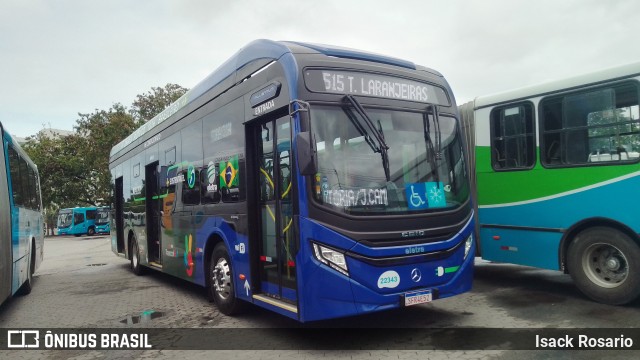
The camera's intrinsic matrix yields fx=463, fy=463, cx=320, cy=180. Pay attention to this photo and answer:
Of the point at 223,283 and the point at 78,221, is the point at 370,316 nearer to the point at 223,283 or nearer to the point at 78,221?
the point at 223,283

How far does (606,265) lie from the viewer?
6.32m

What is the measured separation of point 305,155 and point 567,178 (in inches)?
171

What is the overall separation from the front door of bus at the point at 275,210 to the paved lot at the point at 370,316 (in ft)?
2.62

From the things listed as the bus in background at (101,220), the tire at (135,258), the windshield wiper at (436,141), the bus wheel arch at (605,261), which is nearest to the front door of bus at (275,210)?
the windshield wiper at (436,141)

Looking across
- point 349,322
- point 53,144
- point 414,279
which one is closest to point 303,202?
point 414,279

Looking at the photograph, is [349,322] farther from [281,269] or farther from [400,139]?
[400,139]

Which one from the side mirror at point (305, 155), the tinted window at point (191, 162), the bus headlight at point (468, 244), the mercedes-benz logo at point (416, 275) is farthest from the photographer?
the tinted window at point (191, 162)

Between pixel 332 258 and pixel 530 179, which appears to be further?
pixel 530 179

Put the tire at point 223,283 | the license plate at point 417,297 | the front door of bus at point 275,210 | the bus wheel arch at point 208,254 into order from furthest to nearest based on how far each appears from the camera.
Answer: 1. the bus wheel arch at point 208,254
2. the tire at point 223,283
3. the front door of bus at point 275,210
4. the license plate at point 417,297

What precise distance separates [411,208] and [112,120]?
41.1 meters

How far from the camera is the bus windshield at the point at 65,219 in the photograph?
4462 cm

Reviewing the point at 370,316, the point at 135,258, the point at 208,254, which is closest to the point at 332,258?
the point at 370,316

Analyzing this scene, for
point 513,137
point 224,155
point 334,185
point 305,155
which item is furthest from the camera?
point 513,137

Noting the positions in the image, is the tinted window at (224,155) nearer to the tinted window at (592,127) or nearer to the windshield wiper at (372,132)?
the windshield wiper at (372,132)
